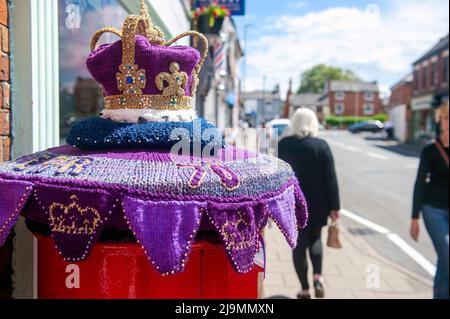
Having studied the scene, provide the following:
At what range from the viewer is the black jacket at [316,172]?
3.74 meters

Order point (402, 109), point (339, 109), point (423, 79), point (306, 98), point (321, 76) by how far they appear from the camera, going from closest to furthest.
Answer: point (423, 79), point (402, 109), point (339, 109), point (306, 98), point (321, 76)

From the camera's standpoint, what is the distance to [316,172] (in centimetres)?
375

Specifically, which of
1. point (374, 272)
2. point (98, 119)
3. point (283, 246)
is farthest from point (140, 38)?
point (283, 246)

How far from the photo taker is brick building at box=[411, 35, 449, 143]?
28.8 m

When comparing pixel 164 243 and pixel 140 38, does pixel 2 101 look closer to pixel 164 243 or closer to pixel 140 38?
pixel 140 38

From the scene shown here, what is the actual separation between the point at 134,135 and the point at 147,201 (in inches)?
12.3

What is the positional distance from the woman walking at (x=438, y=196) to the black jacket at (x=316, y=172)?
0.72 meters

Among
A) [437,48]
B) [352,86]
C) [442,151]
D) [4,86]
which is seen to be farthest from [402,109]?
[4,86]

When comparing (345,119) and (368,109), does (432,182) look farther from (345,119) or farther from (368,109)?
(368,109)

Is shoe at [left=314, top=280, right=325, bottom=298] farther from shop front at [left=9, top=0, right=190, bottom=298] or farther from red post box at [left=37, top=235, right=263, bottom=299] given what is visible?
shop front at [left=9, top=0, right=190, bottom=298]

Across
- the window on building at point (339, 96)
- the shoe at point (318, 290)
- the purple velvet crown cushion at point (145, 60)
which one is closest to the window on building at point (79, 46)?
the purple velvet crown cushion at point (145, 60)

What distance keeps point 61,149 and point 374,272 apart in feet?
12.7

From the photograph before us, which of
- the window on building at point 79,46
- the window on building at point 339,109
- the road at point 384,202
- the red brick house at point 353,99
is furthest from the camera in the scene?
the window on building at point 339,109

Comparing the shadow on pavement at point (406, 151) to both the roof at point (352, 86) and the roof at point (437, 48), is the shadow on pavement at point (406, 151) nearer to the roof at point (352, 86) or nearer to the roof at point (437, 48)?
the roof at point (437, 48)
